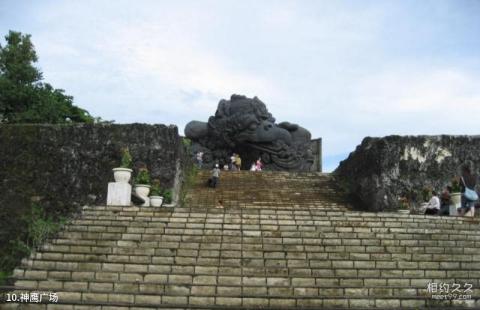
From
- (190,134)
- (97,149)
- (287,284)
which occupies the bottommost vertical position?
(287,284)

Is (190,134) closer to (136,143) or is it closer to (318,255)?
(136,143)

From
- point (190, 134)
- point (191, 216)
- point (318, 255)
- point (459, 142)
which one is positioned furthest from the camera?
point (190, 134)

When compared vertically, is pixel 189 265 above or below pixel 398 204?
below

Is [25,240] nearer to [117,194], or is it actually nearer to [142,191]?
[142,191]

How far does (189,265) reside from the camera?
7535 millimetres

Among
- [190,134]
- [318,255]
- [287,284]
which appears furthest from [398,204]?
[190,134]

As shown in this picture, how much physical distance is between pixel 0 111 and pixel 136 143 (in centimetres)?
881

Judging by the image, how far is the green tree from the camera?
19812 millimetres

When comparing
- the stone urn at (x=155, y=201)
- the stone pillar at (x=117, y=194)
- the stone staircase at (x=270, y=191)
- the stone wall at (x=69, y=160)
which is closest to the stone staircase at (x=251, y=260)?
the stone pillar at (x=117, y=194)

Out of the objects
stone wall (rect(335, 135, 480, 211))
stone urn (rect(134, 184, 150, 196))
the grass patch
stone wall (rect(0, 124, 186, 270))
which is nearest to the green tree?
stone wall (rect(0, 124, 186, 270))

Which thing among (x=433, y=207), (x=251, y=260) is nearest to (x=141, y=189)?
(x=251, y=260)

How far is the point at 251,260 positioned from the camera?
775 cm

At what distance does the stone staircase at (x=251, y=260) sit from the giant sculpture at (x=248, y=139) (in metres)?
11.8

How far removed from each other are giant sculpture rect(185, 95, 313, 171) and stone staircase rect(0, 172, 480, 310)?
38.8ft
